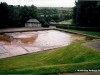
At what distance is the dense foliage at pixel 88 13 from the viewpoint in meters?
40.3

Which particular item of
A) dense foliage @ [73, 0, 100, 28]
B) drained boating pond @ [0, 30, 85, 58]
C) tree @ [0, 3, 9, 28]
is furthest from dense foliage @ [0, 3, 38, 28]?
drained boating pond @ [0, 30, 85, 58]

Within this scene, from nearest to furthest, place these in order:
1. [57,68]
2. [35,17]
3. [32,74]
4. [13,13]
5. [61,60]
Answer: [32,74] < [57,68] < [61,60] < [13,13] < [35,17]

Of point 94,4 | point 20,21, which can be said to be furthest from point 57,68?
point 20,21

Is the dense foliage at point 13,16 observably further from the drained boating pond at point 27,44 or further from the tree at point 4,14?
the drained boating pond at point 27,44

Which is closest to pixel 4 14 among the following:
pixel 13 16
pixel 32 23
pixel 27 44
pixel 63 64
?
pixel 13 16

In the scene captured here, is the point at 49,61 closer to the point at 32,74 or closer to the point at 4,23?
the point at 32,74

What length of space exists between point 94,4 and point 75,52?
Result: 30476mm

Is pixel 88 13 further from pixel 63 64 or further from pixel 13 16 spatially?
pixel 63 64

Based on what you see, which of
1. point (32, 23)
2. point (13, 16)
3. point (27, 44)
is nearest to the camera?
point (27, 44)

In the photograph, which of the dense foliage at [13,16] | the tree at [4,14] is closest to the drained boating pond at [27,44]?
the tree at [4,14]

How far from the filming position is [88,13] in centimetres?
4144

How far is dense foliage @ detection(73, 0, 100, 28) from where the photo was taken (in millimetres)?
40291

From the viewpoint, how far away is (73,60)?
Result: 11.4 metres

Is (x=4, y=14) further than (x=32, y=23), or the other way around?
(x=32, y=23)
